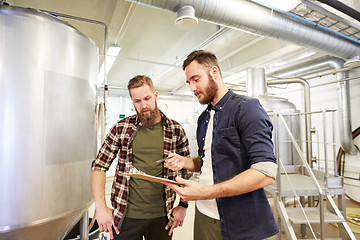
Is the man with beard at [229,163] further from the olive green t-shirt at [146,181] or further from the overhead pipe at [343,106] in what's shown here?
the overhead pipe at [343,106]

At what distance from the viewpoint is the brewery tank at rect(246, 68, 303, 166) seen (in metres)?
3.66

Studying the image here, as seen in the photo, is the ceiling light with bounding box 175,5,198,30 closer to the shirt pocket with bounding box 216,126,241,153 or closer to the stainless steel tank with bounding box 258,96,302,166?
the shirt pocket with bounding box 216,126,241,153

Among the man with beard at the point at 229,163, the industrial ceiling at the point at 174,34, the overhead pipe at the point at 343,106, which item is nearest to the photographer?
the man with beard at the point at 229,163

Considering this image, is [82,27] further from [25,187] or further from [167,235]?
[167,235]

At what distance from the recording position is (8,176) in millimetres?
1188

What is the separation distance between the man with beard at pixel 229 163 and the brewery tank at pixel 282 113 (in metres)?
2.64

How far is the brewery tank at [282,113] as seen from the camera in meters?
3.66

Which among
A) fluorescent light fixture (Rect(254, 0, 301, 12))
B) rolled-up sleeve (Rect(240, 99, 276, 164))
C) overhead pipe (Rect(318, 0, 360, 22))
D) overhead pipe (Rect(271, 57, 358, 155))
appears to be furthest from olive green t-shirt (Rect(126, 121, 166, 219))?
overhead pipe (Rect(271, 57, 358, 155))

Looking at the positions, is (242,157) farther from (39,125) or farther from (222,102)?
(39,125)

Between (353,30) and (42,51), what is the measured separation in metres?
3.57

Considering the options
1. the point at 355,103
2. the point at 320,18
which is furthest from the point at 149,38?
the point at 355,103

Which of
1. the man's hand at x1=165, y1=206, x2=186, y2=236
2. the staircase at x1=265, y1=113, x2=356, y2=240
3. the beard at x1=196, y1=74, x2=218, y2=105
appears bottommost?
the staircase at x1=265, y1=113, x2=356, y2=240

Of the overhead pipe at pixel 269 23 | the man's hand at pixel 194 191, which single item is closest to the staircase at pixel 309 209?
the overhead pipe at pixel 269 23

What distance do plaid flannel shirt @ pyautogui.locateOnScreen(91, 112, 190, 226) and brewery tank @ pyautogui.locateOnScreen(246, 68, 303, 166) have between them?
2.46 m
